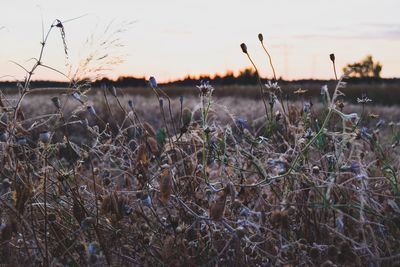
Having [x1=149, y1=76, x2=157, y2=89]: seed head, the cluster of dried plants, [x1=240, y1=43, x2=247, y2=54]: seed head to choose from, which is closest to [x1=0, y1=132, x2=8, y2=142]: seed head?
the cluster of dried plants

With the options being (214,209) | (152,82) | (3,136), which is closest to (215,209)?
(214,209)

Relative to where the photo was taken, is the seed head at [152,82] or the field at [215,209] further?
the seed head at [152,82]

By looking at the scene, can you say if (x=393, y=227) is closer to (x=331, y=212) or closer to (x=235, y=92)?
(x=331, y=212)

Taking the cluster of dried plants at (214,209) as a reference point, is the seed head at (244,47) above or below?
above

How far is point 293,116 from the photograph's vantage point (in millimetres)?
2754

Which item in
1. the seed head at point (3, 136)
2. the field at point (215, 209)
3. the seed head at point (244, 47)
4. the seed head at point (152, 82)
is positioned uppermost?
the seed head at point (244, 47)

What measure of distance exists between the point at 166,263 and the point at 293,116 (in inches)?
35.3

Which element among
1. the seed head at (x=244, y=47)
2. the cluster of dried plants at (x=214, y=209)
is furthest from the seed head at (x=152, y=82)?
the seed head at (x=244, y=47)

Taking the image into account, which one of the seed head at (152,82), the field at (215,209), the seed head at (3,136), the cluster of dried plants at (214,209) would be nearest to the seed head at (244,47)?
the cluster of dried plants at (214,209)

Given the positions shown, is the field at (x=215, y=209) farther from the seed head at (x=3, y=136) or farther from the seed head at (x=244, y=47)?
the seed head at (x=244, y=47)

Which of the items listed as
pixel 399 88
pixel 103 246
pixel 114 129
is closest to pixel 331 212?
pixel 103 246

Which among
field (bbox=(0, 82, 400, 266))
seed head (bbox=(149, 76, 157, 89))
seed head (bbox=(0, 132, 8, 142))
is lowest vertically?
field (bbox=(0, 82, 400, 266))

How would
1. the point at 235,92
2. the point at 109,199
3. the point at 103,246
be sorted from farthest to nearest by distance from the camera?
the point at 235,92 < the point at 103,246 < the point at 109,199

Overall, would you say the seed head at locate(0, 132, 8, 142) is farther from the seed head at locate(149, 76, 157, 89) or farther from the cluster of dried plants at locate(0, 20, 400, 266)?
the seed head at locate(149, 76, 157, 89)
